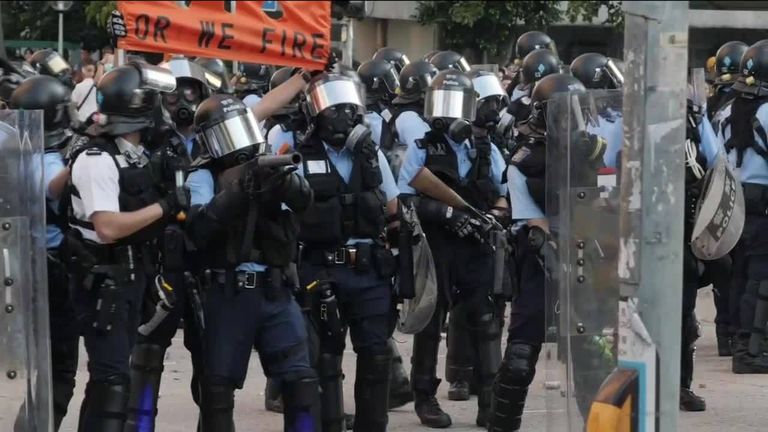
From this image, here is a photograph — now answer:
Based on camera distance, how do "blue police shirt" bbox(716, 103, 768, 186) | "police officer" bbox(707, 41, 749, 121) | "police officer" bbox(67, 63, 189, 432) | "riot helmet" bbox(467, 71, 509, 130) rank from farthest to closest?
"police officer" bbox(707, 41, 749, 121) < "blue police shirt" bbox(716, 103, 768, 186) < "riot helmet" bbox(467, 71, 509, 130) < "police officer" bbox(67, 63, 189, 432)

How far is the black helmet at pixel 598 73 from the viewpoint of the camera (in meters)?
9.38

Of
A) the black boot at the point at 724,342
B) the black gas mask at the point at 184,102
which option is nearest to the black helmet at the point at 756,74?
the black boot at the point at 724,342

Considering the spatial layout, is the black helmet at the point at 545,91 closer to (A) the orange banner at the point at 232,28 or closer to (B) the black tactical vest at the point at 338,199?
(B) the black tactical vest at the point at 338,199

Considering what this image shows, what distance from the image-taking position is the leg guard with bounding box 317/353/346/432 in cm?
784

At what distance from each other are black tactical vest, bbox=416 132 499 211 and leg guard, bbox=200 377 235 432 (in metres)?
2.39

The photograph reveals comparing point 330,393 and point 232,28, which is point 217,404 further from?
point 232,28

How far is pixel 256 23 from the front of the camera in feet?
23.3

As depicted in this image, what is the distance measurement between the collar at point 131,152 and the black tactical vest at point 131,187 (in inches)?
0.6

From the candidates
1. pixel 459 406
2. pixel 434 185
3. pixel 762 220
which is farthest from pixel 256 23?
pixel 762 220

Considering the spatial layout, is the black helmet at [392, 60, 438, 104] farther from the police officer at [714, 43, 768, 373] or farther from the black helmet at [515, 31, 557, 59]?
the black helmet at [515, 31, 557, 59]

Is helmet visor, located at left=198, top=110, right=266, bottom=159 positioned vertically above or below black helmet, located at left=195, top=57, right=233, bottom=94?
below

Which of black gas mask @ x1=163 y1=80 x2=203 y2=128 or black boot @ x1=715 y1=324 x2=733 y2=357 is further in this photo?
black boot @ x1=715 y1=324 x2=733 y2=357

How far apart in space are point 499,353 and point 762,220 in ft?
8.43

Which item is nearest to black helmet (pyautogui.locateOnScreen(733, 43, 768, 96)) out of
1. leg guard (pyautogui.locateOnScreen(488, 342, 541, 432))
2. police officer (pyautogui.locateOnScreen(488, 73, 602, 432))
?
police officer (pyautogui.locateOnScreen(488, 73, 602, 432))
